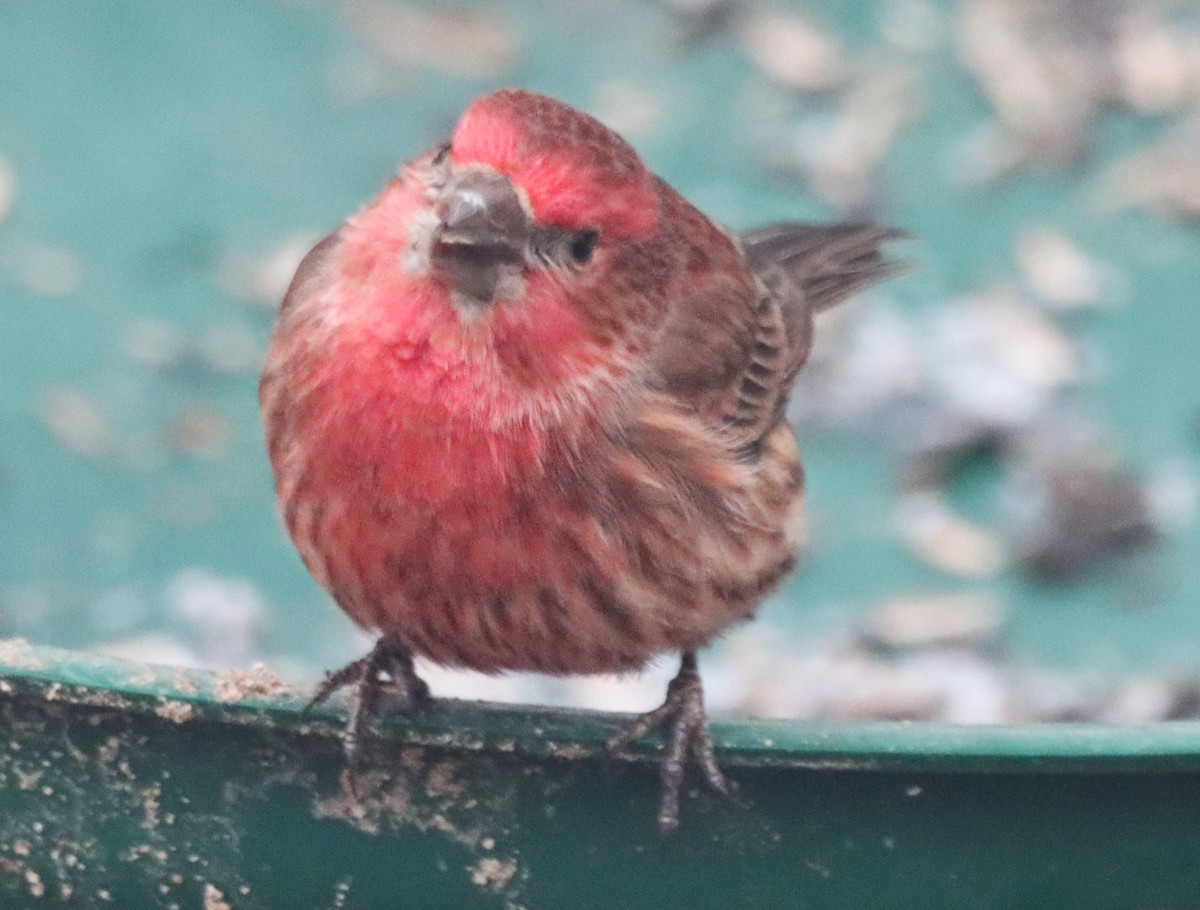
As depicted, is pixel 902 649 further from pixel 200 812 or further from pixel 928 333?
pixel 200 812

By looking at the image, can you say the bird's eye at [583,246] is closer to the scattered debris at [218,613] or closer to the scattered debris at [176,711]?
the scattered debris at [176,711]

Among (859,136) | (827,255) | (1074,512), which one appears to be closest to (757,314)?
(827,255)

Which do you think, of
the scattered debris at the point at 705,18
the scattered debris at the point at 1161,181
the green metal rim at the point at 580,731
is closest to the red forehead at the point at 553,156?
the green metal rim at the point at 580,731

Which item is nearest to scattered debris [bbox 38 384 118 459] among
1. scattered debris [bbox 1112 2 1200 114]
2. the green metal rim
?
the green metal rim

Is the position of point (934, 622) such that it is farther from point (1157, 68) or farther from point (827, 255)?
point (1157, 68)

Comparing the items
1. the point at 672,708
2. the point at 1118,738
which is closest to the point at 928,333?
the point at 672,708

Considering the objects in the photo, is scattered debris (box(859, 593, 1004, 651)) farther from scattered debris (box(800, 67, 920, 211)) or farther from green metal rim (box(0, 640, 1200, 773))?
green metal rim (box(0, 640, 1200, 773))
